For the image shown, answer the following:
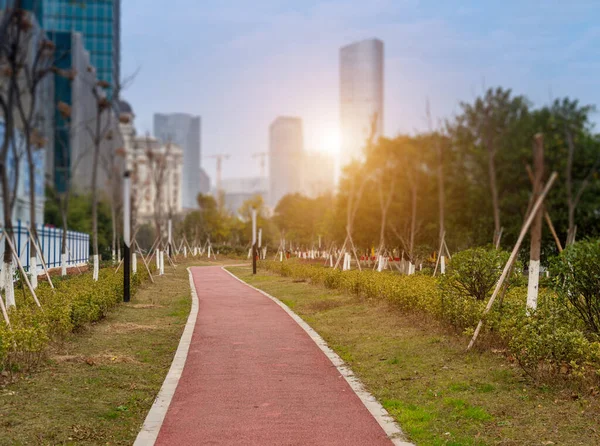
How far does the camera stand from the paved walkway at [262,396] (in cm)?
602

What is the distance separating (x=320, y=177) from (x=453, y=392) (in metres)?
72.5

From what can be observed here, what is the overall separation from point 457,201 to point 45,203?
42402 millimetres

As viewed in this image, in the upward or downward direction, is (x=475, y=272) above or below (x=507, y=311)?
above

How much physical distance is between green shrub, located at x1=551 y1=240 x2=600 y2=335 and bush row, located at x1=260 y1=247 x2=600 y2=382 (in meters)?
0.03

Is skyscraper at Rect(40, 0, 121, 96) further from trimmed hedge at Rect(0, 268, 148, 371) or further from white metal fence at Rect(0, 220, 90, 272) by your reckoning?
trimmed hedge at Rect(0, 268, 148, 371)

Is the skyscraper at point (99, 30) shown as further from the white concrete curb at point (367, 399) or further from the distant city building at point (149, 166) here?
the white concrete curb at point (367, 399)

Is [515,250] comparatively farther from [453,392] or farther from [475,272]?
[475,272]

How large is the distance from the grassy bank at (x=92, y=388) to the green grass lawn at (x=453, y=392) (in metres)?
2.71

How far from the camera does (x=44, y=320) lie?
9.31 meters

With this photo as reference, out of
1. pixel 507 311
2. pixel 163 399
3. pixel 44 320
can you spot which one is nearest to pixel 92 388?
pixel 163 399

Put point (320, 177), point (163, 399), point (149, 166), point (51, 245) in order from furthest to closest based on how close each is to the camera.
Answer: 1. point (320, 177)
2. point (149, 166)
3. point (51, 245)
4. point (163, 399)

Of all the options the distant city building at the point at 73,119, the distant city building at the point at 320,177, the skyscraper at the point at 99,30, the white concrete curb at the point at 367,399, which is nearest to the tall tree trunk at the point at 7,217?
the white concrete curb at the point at 367,399

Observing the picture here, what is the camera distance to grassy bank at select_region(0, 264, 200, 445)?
6.07 metres

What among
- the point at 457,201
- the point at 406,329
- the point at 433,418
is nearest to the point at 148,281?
the point at 457,201
